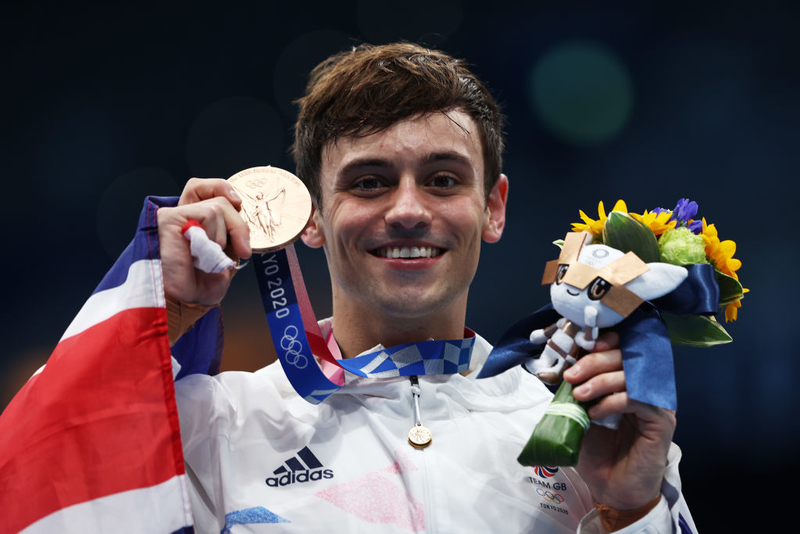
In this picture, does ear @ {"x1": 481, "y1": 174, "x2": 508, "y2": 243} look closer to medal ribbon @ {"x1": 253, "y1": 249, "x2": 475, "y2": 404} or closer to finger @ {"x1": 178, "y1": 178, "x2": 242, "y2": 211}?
medal ribbon @ {"x1": 253, "y1": 249, "x2": 475, "y2": 404}

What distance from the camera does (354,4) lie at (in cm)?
416

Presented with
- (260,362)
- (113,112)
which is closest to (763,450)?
(260,362)

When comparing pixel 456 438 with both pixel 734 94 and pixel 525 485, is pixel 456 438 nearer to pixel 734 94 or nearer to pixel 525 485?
pixel 525 485

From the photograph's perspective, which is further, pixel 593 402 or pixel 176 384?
pixel 176 384

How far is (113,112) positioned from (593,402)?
11.1 feet

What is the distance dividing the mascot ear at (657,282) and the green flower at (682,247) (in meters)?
0.07

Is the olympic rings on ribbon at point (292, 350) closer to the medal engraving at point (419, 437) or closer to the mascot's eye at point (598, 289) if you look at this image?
the medal engraving at point (419, 437)

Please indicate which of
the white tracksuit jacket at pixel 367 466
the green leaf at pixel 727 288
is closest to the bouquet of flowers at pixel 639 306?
the green leaf at pixel 727 288

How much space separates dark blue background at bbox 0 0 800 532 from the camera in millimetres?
3473

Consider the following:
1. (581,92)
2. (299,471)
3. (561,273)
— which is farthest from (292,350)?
(581,92)

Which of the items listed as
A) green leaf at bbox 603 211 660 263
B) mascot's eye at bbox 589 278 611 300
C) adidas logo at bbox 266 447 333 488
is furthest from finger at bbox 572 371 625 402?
adidas logo at bbox 266 447 333 488

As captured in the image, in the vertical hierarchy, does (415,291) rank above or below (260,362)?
above

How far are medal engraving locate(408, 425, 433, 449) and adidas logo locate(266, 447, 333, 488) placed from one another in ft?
0.78

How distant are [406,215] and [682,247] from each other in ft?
2.40
